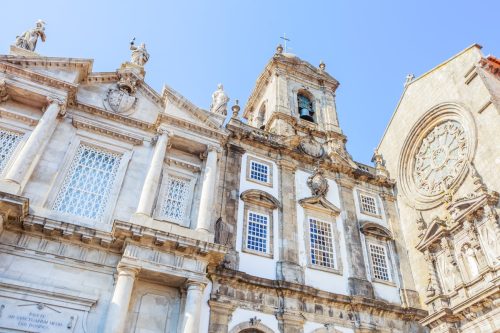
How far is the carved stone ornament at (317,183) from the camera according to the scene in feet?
60.6

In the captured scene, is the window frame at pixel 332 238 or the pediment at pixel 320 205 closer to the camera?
the window frame at pixel 332 238

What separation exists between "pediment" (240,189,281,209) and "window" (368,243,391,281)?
4703 millimetres

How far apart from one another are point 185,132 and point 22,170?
5.99 metres

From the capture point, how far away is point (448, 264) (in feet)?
51.8

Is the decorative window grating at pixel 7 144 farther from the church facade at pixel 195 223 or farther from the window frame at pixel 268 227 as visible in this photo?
the window frame at pixel 268 227

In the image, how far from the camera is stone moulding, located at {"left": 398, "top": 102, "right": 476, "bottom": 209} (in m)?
16.9

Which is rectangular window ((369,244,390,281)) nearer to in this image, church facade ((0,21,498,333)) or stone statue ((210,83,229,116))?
church facade ((0,21,498,333))

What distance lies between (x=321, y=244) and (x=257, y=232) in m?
2.85

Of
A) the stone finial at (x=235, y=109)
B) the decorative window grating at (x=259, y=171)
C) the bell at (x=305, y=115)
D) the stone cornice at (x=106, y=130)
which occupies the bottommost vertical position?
the stone cornice at (x=106, y=130)

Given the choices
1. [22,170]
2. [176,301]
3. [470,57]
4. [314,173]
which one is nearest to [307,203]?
[314,173]

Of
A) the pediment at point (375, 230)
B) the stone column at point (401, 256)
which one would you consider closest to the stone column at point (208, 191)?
the pediment at point (375, 230)

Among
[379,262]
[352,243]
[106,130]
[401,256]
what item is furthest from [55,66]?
[401,256]

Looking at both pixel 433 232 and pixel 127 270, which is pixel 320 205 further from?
pixel 127 270

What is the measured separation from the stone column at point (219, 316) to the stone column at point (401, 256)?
24.9 feet
